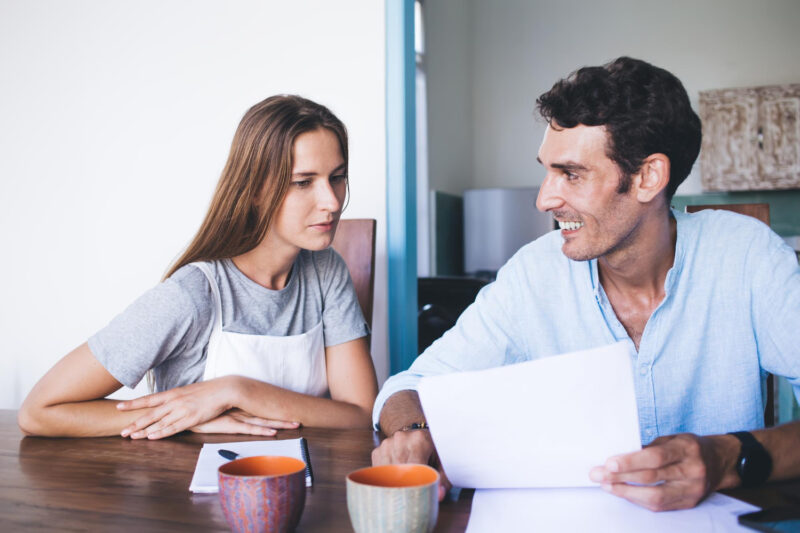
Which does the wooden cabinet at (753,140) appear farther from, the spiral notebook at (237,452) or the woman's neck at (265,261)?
the spiral notebook at (237,452)

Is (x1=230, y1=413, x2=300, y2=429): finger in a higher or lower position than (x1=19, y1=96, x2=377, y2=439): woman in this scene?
lower

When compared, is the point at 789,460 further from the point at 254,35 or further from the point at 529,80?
the point at 529,80

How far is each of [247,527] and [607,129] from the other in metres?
0.93

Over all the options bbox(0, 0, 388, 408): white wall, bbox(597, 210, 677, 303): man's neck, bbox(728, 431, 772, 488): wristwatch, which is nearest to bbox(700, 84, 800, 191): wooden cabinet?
bbox(0, 0, 388, 408): white wall

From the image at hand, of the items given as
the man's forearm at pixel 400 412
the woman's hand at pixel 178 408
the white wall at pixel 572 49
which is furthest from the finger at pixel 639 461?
the white wall at pixel 572 49

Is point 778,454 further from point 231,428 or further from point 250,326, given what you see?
point 250,326

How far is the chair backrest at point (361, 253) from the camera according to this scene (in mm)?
1762

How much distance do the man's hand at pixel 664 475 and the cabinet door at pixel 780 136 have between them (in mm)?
5160

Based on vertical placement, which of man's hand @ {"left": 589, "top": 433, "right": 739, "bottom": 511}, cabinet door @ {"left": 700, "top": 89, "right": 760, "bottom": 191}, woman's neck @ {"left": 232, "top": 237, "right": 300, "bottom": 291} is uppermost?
cabinet door @ {"left": 700, "top": 89, "right": 760, "bottom": 191}

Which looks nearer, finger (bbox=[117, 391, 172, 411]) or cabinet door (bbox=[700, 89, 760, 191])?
finger (bbox=[117, 391, 172, 411])

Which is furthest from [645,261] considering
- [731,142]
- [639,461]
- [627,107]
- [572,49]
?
[572,49]

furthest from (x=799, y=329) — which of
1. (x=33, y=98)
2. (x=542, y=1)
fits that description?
(x=542, y=1)

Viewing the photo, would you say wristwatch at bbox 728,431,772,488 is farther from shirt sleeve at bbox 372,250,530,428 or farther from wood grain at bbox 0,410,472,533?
shirt sleeve at bbox 372,250,530,428

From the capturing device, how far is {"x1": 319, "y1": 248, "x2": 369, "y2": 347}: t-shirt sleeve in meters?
1.53
